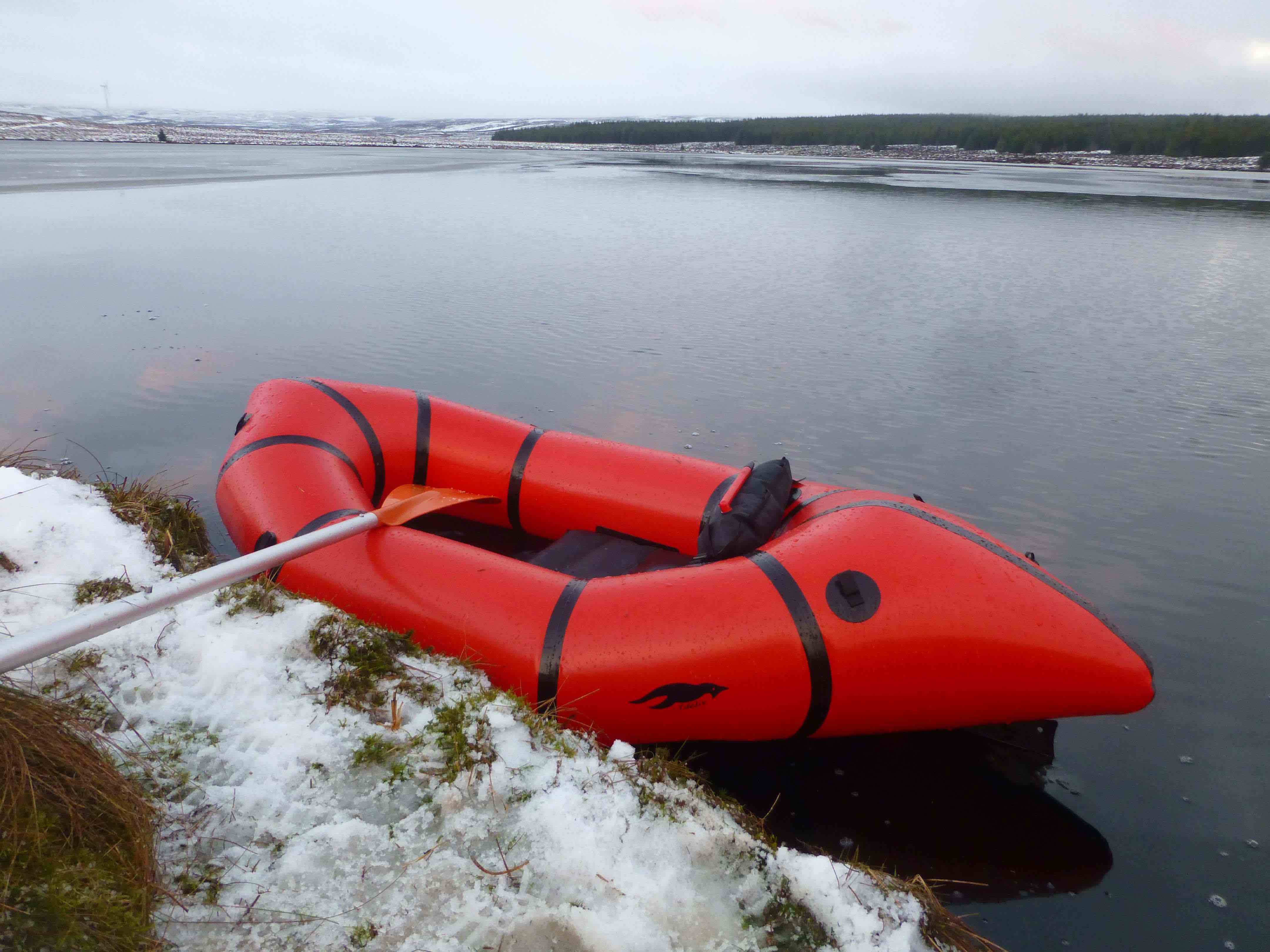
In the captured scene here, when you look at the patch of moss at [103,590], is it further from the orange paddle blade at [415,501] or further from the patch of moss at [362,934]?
the patch of moss at [362,934]

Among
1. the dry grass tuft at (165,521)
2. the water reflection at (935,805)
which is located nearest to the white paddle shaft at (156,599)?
the dry grass tuft at (165,521)

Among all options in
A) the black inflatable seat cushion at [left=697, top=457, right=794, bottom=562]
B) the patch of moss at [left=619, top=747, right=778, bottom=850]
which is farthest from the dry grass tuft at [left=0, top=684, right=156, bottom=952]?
the black inflatable seat cushion at [left=697, top=457, right=794, bottom=562]

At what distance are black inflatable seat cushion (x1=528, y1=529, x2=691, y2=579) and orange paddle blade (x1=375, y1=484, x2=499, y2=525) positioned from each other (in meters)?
0.43

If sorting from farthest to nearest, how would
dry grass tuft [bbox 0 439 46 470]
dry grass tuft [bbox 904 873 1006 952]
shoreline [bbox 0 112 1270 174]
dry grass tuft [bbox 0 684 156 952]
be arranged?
1. shoreline [bbox 0 112 1270 174]
2. dry grass tuft [bbox 0 439 46 470]
3. dry grass tuft [bbox 904 873 1006 952]
4. dry grass tuft [bbox 0 684 156 952]

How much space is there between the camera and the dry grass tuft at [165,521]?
10.3ft

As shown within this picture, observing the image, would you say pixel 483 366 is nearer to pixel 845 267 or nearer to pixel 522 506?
pixel 522 506

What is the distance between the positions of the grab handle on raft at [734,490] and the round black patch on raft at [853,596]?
0.72 meters

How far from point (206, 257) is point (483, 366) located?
6.50m

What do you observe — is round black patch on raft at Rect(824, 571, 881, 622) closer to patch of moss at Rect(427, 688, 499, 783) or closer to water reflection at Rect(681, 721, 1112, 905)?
water reflection at Rect(681, 721, 1112, 905)

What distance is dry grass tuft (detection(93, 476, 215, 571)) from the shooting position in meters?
3.15

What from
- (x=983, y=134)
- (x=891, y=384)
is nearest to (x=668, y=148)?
(x=983, y=134)

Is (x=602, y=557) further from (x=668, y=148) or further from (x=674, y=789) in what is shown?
(x=668, y=148)

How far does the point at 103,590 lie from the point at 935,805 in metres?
3.02

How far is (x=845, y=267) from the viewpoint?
12.2 meters
